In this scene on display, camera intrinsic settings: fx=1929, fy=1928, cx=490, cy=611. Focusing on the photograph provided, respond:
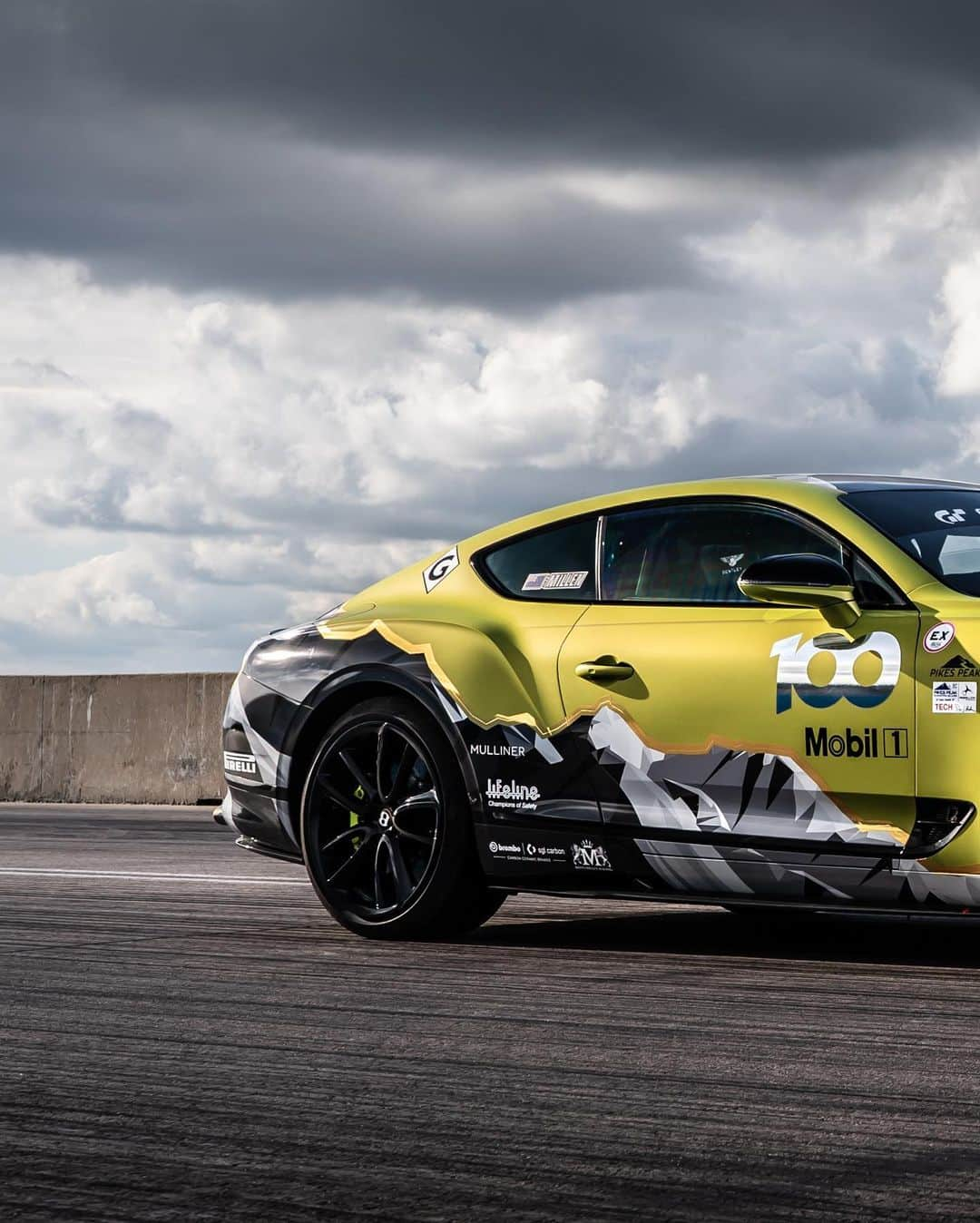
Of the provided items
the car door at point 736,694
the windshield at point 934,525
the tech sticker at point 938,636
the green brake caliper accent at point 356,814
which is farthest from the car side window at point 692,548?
the green brake caliper accent at point 356,814

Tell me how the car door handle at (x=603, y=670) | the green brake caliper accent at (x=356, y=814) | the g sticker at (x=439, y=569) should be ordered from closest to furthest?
the car door handle at (x=603, y=670) → the green brake caliper accent at (x=356, y=814) → the g sticker at (x=439, y=569)

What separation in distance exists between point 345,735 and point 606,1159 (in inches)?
133

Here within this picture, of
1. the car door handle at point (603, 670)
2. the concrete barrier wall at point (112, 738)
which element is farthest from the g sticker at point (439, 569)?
the concrete barrier wall at point (112, 738)

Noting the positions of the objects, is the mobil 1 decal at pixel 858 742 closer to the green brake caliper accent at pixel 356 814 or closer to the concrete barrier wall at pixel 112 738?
the green brake caliper accent at pixel 356 814

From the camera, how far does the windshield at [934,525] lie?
588 centimetres

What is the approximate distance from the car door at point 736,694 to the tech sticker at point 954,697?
0.25 ft

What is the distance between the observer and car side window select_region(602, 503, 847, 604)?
6.17m

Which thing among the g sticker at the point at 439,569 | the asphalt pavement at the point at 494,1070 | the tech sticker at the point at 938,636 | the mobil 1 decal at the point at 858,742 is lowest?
the asphalt pavement at the point at 494,1070

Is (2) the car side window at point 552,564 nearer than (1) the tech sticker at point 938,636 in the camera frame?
No

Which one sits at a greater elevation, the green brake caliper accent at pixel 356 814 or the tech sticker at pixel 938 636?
the tech sticker at pixel 938 636

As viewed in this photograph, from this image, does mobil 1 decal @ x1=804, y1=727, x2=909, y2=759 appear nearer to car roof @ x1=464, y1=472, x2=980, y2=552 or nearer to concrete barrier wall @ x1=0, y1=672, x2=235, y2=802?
car roof @ x1=464, y1=472, x2=980, y2=552

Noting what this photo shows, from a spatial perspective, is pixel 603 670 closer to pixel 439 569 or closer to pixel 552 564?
pixel 552 564

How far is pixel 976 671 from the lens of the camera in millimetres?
5473

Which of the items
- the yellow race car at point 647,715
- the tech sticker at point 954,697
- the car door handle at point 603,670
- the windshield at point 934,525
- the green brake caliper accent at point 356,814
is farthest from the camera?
the green brake caliper accent at point 356,814
